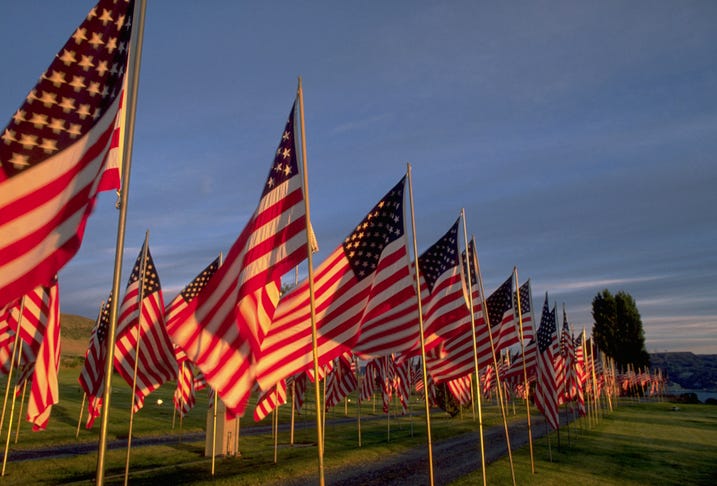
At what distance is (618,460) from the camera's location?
2267 centimetres

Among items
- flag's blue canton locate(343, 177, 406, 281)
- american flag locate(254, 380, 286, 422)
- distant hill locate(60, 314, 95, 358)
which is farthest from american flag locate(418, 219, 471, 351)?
distant hill locate(60, 314, 95, 358)

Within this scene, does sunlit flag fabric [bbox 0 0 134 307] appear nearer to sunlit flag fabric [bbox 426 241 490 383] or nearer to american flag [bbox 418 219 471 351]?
american flag [bbox 418 219 471 351]

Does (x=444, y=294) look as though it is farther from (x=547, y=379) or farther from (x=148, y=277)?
(x=148, y=277)

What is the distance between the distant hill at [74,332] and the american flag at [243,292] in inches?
4336

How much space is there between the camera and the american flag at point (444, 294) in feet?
42.5

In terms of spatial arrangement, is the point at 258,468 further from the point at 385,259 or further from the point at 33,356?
the point at 385,259

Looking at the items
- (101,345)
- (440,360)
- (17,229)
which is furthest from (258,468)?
(17,229)

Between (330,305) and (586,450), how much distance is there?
21.8m

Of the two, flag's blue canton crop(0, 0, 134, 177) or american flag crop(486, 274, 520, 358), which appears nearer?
flag's blue canton crop(0, 0, 134, 177)

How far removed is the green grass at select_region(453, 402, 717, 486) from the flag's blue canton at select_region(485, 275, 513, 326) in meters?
5.35

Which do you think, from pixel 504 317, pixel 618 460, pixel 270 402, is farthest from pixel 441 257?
pixel 618 460

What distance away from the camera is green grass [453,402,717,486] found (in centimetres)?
1798

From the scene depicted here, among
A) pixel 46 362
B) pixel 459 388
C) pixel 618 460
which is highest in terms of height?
pixel 46 362

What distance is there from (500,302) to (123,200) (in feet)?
51.0
